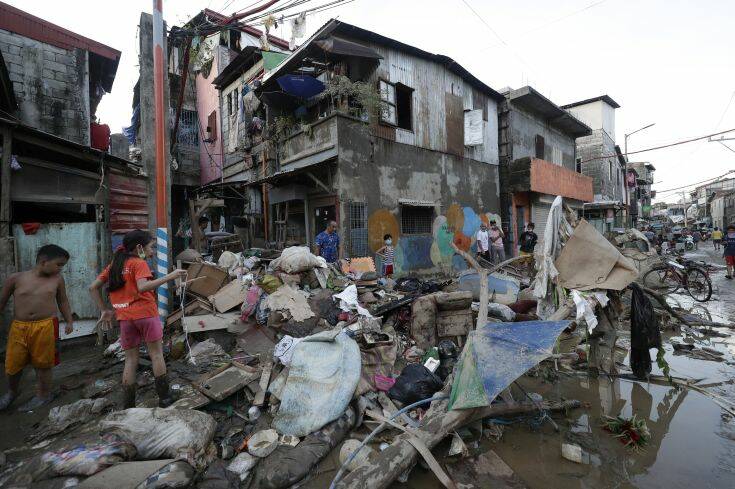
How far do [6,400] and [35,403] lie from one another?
252mm

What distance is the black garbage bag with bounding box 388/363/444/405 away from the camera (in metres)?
3.48

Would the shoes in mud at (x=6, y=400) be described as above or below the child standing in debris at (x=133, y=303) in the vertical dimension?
below

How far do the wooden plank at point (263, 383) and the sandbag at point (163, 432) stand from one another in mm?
594

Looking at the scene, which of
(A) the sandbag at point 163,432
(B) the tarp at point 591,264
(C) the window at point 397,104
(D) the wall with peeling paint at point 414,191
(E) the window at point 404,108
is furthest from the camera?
(E) the window at point 404,108

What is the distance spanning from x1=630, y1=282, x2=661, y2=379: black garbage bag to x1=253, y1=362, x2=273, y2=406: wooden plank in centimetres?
438

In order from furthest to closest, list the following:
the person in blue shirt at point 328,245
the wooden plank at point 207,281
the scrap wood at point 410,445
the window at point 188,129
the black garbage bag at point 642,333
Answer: the window at point 188,129 < the person in blue shirt at point 328,245 < the wooden plank at point 207,281 < the black garbage bag at point 642,333 < the scrap wood at point 410,445

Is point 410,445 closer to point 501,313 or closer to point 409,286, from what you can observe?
point 501,313

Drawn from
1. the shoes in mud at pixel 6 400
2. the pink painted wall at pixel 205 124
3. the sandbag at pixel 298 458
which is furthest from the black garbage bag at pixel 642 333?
the pink painted wall at pixel 205 124

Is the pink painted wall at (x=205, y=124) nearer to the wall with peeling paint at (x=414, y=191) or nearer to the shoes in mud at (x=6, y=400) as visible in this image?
the wall with peeling paint at (x=414, y=191)

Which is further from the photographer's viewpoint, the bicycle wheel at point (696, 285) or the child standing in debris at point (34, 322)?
the bicycle wheel at point (696, 285)

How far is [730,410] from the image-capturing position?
3412mm

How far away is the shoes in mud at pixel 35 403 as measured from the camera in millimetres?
3654

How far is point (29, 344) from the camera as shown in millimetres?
3529

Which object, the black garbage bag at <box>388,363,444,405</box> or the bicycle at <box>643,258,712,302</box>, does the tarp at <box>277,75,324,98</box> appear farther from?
the bicycle at <box>643,258,712,302</box>
